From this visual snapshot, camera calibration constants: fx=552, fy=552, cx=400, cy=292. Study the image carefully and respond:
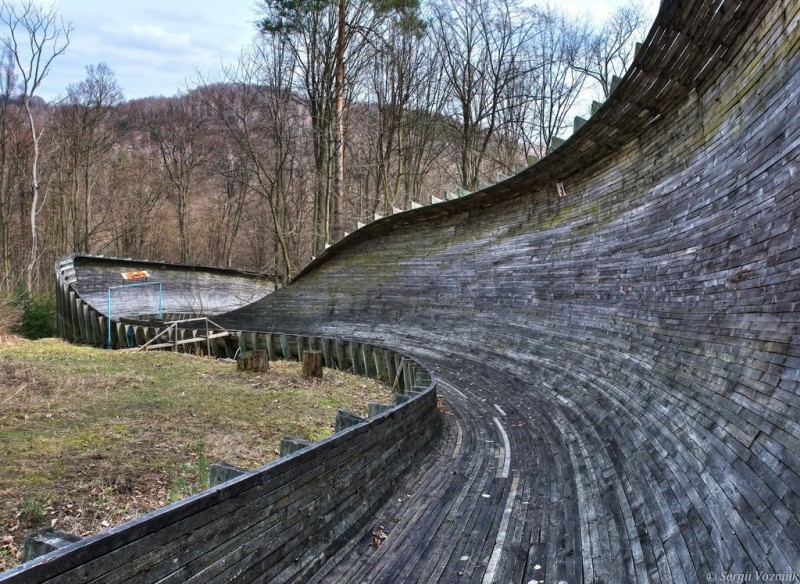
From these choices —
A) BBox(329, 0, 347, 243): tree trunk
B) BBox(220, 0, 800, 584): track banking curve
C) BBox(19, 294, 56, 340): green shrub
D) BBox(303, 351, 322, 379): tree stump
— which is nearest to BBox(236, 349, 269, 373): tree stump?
BBox(303, 351, 322, 379): tree stump

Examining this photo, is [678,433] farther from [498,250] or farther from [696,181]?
[498,250]

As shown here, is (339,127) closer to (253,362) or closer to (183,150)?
(253,362)

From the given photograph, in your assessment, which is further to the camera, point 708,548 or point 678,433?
point 678,433

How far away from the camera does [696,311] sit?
263 inches

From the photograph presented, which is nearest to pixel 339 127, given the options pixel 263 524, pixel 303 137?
pixel 303 137

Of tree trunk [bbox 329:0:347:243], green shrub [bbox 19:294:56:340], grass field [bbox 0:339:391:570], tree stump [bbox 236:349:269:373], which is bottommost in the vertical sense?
grass field [bbox 0:339:391:570]

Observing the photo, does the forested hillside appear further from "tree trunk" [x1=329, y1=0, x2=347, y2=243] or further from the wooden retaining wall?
the wooden retaining wall

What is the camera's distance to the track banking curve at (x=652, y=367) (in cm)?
425

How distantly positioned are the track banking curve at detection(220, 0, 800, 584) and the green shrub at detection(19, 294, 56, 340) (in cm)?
1923

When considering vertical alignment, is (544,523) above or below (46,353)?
below

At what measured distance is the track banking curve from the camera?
4250 millimetres

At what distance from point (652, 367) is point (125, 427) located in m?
7.06

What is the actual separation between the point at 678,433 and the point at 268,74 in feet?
83.6

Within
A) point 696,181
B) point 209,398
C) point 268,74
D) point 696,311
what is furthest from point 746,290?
point 268,74
